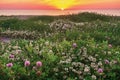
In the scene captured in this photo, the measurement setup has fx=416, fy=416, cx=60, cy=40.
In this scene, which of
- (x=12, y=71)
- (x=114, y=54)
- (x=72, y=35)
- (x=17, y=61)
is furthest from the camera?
(x=72, y=35)

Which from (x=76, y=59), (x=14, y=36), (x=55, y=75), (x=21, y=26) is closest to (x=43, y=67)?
(x=55, y=75)

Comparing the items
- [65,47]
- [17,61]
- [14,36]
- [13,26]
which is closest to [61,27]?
[14,36]

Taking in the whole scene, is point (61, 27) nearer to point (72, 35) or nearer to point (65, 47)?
point (72, 35)

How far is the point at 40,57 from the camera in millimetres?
10281

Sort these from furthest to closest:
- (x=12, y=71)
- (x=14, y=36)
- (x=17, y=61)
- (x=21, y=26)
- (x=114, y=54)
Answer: (x=21, y=26) → (x=14, y=36) → (x=114, y=54) → (x=17, y=61) → (x=12, y=71)

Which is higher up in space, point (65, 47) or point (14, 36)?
point (65, 47)

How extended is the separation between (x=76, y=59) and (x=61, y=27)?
46.2 feet

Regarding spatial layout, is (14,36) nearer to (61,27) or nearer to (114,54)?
(61,27)

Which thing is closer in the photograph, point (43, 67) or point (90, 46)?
point (43, 67)

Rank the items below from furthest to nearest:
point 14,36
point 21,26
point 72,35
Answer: point 21,26
point 14,36
point 72,35

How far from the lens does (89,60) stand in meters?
10.3

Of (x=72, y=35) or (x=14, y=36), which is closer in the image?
(x=72, y=35)

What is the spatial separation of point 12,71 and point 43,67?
2.74 ft

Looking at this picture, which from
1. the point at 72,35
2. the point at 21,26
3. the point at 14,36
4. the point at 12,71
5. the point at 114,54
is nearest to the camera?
the point at 12,71
